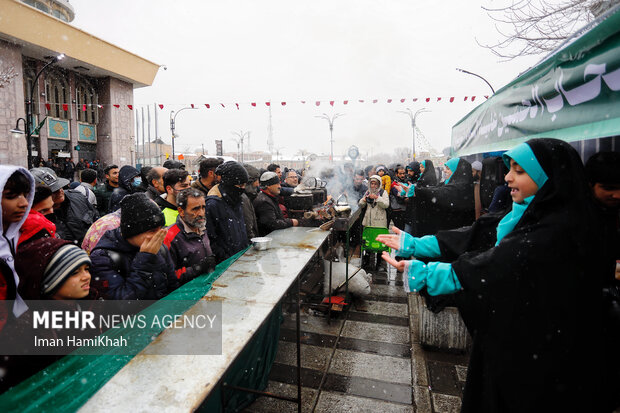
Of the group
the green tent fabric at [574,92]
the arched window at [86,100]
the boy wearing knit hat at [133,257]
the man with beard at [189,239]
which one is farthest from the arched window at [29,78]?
the green tent fabric at [574,92]

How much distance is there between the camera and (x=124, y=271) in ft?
7.31

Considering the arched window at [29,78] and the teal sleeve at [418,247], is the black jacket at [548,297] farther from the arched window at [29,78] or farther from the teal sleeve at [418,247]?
the arched window at [29,78]

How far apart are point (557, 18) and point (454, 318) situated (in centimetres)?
490

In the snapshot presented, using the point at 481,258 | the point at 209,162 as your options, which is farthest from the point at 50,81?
the point at 481,258

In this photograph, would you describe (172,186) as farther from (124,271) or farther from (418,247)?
(418,247)

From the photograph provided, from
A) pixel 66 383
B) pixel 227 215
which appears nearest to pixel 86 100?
pixel 227 215

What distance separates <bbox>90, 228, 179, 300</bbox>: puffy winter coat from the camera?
2096mm

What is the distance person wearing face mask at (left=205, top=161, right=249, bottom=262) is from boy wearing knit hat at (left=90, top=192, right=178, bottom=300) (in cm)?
127

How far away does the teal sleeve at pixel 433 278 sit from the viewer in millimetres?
1917

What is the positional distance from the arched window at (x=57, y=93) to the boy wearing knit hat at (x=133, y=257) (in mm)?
28097

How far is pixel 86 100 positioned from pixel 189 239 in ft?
105

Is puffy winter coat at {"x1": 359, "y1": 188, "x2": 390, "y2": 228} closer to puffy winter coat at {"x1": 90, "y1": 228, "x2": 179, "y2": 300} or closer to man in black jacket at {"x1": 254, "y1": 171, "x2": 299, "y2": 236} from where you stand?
man in black jacket at {"x1": 254, "y1": 171, "x2": 299, "y2": 236}

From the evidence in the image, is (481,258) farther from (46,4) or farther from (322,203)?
(46,4)

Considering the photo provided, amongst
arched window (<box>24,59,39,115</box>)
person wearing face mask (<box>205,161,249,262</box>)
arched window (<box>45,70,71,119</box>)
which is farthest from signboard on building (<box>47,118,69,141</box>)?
person wearing face mask (<box>205,161,249,262</box>)
